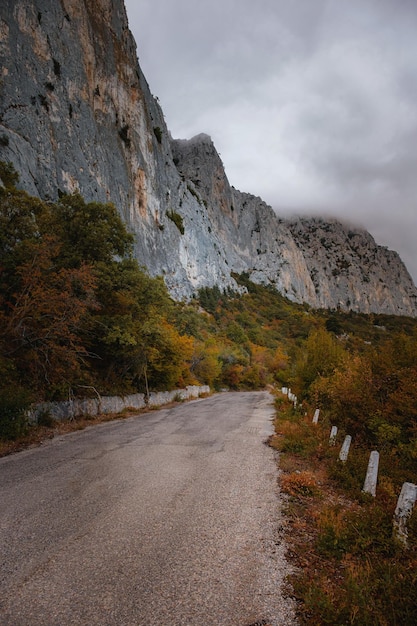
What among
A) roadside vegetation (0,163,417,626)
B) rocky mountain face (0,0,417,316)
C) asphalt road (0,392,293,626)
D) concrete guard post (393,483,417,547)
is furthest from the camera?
rocky mountain face (0,0,417,316)

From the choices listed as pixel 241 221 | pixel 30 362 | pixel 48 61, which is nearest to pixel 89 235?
pixel 30 362

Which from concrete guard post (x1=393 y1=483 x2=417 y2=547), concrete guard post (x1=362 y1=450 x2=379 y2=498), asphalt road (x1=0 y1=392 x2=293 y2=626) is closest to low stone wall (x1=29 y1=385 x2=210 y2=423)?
asphalt road (x1=0 y1=392 x2=293 y2=626)

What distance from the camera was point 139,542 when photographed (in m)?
4.41

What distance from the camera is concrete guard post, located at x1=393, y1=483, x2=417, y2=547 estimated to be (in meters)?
4.42

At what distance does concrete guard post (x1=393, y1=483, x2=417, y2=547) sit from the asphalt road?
5.35ft

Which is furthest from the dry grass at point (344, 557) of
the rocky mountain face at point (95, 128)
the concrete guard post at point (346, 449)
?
the rocky mountain face at point (95, 128)

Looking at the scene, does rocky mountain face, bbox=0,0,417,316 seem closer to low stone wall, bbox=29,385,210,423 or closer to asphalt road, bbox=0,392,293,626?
low stone wall, bbox=29,385,210,423

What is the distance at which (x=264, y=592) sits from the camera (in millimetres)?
3508

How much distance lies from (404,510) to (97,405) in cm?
1549

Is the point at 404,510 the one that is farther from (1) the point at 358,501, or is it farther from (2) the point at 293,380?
(2) the point at 293,380

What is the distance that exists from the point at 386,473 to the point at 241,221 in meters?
156

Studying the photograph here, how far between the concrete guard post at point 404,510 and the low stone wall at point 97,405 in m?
11.7

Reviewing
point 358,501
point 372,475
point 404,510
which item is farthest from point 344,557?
point 372,475

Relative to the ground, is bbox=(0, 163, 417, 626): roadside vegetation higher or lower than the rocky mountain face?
lower
